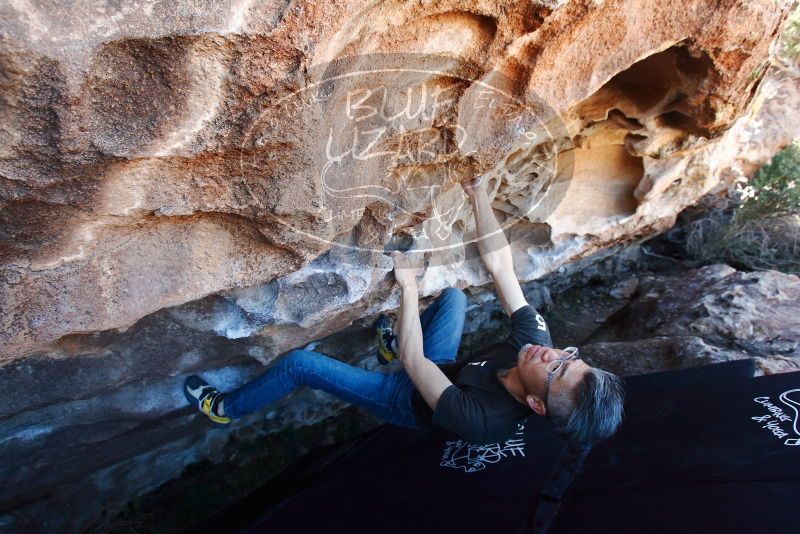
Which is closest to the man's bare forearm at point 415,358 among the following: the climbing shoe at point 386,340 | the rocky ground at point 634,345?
the climbing shoe at point 386,340

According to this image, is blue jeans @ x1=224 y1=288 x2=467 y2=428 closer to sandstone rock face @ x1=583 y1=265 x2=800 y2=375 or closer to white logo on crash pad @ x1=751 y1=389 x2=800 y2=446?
sandstone rock face @ x1=583 y1=265 x2=800 y2=375

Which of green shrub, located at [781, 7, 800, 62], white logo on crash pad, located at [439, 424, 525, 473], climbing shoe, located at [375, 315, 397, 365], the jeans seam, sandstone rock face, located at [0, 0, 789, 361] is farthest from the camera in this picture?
green shrub, located at [781, 7, 800, 62]

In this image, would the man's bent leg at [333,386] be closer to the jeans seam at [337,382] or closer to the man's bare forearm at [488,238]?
the jeans seam at [337,382]

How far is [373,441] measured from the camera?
2.17 m

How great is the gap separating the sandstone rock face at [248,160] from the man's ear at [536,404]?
2.25 ft

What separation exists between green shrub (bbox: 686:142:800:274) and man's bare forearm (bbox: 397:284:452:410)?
3270 mm

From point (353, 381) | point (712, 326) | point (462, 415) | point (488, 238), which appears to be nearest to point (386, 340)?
point (353, 381)

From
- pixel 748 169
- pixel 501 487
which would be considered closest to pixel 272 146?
pixel 501 487

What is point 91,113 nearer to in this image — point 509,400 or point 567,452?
point 509,400

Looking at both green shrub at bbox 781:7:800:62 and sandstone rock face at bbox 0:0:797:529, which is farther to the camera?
green shrub at bbox 781:7:800:62

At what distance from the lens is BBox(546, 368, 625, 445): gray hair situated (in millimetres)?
1457

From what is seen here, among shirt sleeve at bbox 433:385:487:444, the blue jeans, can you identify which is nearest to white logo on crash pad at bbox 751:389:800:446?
shirt sleeve at bbox 433:385:487:444

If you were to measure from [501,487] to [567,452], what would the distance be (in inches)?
9.6

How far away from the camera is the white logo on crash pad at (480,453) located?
1757 mm
